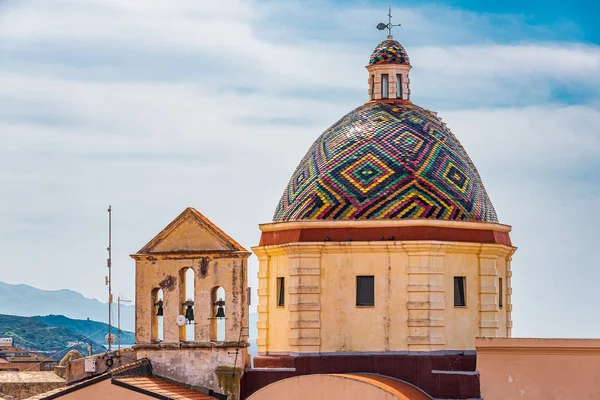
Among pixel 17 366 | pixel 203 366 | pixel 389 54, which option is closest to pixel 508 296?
pixel 389 54

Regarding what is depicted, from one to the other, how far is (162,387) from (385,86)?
25.9ft

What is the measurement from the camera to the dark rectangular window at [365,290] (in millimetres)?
28234

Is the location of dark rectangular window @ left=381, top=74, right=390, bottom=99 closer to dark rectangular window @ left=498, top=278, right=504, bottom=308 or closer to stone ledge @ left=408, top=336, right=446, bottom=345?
dark rectangular window @ left=498, top=278, right=504, bottom=308

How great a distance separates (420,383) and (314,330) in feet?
7.42

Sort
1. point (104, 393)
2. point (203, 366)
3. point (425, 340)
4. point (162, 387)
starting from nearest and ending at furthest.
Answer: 1. point (104, 393)
2. point (425, 340)
3. point (162, 387)
4. point (203, 366)

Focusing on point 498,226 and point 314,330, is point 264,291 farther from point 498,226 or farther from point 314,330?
point 498,226

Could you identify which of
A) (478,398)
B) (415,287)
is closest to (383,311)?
(415,287)

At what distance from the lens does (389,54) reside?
3114cm

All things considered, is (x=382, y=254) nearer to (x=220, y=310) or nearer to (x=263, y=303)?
(x=263, y=303)

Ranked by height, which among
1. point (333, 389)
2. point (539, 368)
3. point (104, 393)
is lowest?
point (104, 393)

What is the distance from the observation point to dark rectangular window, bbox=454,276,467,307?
2856cm

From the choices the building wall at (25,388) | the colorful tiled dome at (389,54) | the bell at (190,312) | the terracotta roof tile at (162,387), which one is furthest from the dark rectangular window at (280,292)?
the building wall at (25,388)

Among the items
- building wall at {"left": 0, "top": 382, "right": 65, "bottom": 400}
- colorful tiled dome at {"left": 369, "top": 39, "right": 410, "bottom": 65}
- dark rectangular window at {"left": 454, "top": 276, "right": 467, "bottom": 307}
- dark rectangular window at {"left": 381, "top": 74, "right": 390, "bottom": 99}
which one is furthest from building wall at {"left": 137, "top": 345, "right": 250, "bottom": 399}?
building wall at {"left": 0, "top": 382, "right": 65, "bottom": 400}

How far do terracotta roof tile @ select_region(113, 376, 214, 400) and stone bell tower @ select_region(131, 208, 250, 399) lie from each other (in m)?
0.24
